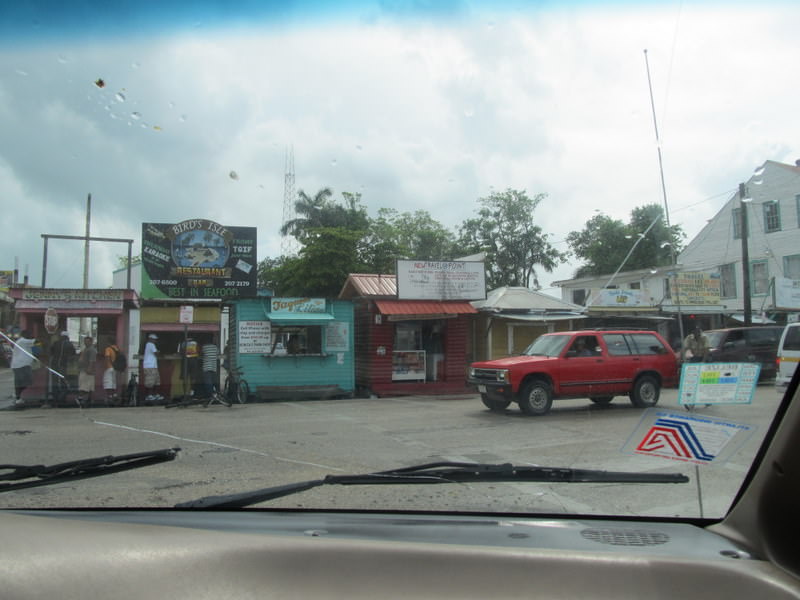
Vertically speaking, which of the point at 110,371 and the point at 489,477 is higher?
the point at 110,371

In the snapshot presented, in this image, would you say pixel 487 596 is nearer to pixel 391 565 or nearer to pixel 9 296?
pixel 391 565

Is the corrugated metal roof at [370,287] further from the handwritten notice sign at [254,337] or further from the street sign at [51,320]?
the street sign at [51,320]

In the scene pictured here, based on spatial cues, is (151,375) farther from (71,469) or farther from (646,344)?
(646,344)

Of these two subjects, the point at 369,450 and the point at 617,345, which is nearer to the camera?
the point at 617,345

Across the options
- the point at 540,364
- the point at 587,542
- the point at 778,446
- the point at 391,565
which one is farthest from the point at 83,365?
the point at 540,364

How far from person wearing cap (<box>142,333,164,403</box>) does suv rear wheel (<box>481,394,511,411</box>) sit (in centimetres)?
476

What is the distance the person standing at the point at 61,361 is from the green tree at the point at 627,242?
3.60m

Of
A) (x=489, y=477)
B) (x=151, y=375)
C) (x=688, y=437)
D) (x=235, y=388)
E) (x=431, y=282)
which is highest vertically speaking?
A: (x=431, y=282)

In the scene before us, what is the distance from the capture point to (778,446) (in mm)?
2328

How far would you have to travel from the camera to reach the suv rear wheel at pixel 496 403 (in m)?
8.99

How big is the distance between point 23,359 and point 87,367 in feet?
3.54

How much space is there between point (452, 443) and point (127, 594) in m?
4.56

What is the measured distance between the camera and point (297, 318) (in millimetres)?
16875

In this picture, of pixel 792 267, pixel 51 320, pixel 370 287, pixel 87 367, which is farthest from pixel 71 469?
pixel 370 287
